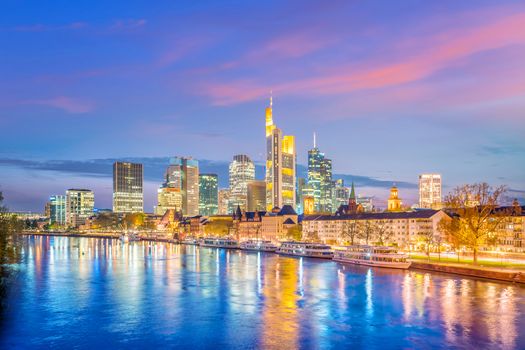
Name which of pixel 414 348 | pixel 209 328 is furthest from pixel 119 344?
pixel 414 348

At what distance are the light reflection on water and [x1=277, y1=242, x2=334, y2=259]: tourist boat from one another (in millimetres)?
39803

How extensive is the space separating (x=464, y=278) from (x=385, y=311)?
83.6ft

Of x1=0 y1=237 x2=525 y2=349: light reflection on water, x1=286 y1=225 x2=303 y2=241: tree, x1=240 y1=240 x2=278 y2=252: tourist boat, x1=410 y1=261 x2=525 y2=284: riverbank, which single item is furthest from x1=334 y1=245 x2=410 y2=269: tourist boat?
x1=286 y1=225 x2=303 y2=241: tree

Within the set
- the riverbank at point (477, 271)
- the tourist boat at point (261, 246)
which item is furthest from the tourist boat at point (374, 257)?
the tourist boat at point (261, 246)

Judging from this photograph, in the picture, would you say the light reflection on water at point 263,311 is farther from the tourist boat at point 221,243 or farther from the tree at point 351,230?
the tourist boat at point 221,243

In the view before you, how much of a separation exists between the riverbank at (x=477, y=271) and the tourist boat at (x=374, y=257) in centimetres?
286

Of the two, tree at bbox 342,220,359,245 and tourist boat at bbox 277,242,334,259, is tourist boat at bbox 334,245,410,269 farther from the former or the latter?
tree at bbox 342,220,359,245

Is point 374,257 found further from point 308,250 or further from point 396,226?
point 396,226

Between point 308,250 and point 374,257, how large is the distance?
29429 mm

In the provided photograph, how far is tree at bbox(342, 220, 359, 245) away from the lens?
147 m

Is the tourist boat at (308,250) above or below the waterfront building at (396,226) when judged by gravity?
below

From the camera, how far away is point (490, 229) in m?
87.7

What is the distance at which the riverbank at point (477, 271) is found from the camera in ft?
222

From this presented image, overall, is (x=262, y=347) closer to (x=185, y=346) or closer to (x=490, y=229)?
(x=185, y=346)
